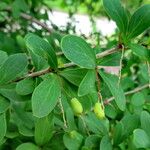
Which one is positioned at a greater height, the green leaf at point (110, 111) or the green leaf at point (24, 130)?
the green leaf at point (24, 130)

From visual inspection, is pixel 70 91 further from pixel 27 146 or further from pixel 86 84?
pixel 27 146

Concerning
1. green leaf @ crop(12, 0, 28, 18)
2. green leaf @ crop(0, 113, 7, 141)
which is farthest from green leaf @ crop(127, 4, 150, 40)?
green leaf @ crop(12, 0, 28, 18)

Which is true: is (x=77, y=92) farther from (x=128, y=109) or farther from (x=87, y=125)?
(x=128, y=109)

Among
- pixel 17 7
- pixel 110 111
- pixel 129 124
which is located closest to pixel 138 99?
pixel 110 111

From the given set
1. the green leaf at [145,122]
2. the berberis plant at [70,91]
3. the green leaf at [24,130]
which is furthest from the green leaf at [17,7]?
the green leaf at [145,122]

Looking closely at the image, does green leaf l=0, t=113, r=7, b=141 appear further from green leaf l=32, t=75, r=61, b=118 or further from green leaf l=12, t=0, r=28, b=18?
green leaf l=12, t=0, r=28, b=18

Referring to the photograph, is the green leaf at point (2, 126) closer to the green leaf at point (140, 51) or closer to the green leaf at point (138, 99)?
the green leaf at point (140, 51)
